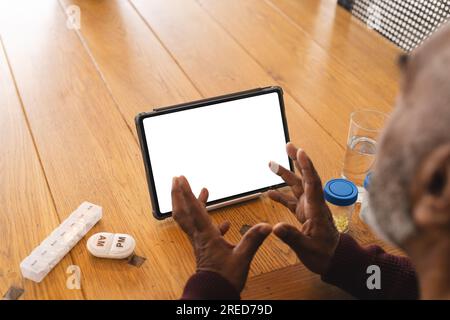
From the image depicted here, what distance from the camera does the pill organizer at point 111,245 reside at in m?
0.80

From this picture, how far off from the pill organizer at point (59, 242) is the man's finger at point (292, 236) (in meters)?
0.33

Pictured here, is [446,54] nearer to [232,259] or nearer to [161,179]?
[232,259]

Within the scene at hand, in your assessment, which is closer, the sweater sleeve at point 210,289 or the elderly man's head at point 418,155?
the elderly man's head at point 418,155

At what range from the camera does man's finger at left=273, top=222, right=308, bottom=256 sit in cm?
71

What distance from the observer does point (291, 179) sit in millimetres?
864

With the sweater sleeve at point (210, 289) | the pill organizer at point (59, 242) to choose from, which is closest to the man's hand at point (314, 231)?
the sweater sleeve at point (210, 289)

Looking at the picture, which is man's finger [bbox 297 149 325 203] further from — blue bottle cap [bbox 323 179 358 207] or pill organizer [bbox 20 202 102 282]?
pill organizer [bbox 20 202 102 282]

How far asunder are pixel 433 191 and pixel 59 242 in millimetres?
589

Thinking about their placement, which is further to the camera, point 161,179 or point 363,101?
point 363,101

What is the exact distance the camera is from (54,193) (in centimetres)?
92

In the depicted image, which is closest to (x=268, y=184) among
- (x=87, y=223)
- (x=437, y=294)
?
(x=87, y=223)

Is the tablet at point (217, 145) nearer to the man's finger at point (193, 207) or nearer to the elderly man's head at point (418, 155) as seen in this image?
the man's finger at point (193, 207)

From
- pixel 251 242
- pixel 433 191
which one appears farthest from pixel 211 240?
pixel 433 191
